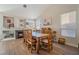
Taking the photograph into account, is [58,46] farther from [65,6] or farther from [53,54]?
[65,6]

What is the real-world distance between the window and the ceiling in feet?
0.76

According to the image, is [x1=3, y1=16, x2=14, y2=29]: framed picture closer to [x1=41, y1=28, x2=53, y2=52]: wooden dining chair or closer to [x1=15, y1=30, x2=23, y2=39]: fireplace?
[x1=15, y1=30, x2=23, y2=39]: fireplace

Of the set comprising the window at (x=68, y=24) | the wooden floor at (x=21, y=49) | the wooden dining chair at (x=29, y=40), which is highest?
the window at (x=68, y=24)

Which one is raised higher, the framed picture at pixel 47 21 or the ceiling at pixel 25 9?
the ceiling at pixel 25 9

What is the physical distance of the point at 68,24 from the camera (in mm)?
1987

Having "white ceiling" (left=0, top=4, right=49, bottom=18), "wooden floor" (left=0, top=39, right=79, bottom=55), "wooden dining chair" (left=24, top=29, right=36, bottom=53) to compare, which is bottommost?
"wooden floor" (left=0, top=39, right=79, bottom=55)

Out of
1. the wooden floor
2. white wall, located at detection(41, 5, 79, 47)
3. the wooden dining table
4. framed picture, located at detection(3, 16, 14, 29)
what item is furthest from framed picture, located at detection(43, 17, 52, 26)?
framed picture, located at detection(3, 16, 14, 29)

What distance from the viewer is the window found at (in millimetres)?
1958

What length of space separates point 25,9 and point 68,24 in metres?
0.77

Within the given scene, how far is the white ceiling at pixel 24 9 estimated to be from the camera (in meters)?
1.95

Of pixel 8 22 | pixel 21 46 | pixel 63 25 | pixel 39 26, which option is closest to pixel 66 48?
pixel 63 25

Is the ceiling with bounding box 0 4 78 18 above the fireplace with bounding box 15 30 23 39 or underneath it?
above

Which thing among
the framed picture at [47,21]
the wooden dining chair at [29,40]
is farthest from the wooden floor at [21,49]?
the framed picture at [47,21]

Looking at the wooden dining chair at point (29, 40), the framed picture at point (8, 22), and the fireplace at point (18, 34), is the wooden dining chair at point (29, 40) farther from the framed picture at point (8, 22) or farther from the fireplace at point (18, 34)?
the framed picture at point (8, 22)
